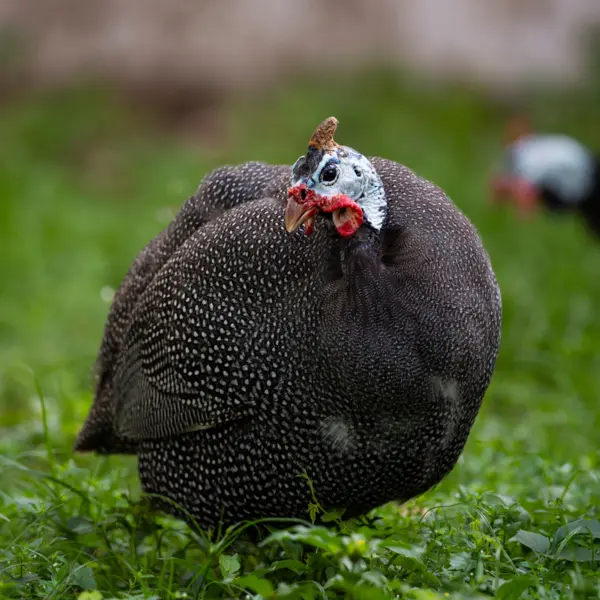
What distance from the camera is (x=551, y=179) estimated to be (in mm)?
6758

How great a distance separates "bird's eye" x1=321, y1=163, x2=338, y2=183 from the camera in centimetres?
261

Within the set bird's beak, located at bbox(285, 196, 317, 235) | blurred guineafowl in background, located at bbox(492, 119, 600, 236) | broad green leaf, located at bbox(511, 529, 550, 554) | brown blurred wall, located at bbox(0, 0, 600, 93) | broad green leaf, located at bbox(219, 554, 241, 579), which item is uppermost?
brown blurred wall, located at bbox(0, 0, 600, 93)

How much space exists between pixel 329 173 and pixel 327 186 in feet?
0.11

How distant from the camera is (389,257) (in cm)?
273

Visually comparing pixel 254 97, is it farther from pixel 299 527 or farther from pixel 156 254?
pixel 299 527

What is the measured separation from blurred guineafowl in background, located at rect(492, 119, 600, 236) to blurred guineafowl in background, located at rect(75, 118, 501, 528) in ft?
12.6

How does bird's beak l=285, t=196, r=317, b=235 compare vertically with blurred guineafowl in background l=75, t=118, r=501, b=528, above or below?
above

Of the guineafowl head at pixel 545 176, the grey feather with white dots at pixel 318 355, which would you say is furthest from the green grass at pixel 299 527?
the guineafowl head at pixel 545 176

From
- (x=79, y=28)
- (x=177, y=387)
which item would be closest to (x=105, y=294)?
(x=177, y=387)

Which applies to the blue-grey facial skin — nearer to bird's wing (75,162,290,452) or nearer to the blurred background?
bird's wing (75,162,290,452)

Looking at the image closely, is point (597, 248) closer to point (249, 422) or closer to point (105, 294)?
point (105, 294)

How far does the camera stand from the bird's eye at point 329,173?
2605mm

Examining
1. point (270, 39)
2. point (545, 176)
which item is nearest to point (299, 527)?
point (545, 176)

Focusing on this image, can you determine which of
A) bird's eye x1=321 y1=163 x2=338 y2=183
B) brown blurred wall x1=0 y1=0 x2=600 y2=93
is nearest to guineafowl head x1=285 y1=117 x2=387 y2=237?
bird's eye x1=321 y1=163 x2=338 y2=183
